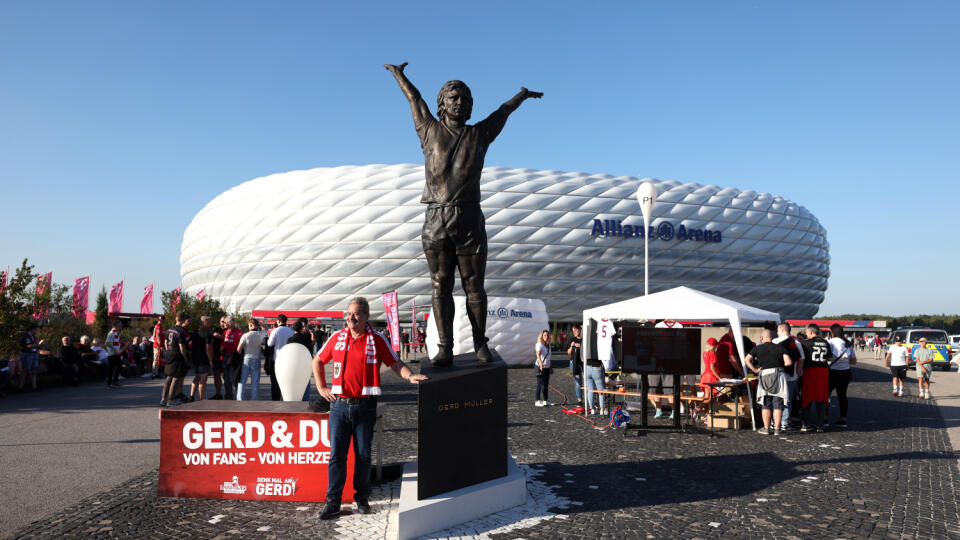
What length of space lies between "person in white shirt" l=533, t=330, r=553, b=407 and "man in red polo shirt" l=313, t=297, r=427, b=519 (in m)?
6.81

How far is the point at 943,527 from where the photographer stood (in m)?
4.22

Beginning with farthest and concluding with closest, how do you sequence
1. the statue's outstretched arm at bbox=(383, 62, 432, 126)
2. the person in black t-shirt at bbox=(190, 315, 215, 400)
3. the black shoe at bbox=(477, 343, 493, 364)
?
1. the person in black t-shirt at bbox=(190, 315, 215, 400)
2. the statue's outstretched arm at bbox=(383, 62, 432, 126)
3. the black shoe at bbox=(477, 343, 493, 364)

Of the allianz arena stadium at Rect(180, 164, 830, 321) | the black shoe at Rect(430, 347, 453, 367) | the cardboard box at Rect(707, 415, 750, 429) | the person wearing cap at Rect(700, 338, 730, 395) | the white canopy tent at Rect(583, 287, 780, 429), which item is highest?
the allianz arena stadium at Rect(180, 164, 830, 321)

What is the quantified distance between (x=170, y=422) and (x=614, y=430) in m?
5.94

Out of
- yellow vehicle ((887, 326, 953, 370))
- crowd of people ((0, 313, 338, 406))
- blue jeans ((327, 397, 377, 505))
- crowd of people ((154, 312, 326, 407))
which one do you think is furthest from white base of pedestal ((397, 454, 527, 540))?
yellow vehicle ((887, 326, 953, 370))

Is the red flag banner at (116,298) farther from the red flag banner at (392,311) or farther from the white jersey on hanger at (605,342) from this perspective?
the white jersey on hanger at (605,342)

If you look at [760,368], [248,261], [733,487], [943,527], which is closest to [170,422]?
[733,487]

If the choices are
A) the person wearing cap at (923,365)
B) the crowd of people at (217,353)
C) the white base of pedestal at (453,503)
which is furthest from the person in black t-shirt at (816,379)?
the crowd of people at (217,353)

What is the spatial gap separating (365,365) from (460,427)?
0.84m

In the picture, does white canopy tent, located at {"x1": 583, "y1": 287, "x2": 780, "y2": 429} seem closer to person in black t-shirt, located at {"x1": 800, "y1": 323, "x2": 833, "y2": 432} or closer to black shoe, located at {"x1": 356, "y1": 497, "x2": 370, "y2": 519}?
person in black t-shirt, located at {"x1": 800, "y1": 323, "x2": 833, "y2": 432}

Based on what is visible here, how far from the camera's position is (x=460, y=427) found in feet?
14.1

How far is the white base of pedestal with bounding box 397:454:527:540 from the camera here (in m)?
3.83

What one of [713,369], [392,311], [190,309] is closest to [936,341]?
[713,369]

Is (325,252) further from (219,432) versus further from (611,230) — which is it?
(219,432)
